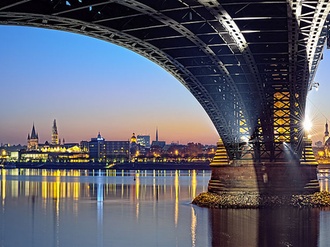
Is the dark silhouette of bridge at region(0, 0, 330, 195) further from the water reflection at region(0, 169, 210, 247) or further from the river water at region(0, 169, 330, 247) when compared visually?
the water reflection at region(0, 169, 210, 247)

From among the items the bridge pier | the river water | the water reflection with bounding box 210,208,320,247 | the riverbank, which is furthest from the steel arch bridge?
the river water

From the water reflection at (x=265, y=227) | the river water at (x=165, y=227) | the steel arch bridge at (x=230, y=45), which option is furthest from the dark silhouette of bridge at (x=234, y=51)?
the river water at (x=165, y=227)

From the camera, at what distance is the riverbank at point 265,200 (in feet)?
167

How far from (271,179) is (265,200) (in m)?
2.08

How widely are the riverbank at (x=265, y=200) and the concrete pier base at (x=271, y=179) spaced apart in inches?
21.9

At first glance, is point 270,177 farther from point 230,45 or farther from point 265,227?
point 230,45

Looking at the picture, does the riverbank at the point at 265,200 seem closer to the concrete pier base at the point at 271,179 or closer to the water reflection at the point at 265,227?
the concrete pier base at the point at 271,179

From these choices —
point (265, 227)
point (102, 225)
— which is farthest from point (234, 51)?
point (102, 225)

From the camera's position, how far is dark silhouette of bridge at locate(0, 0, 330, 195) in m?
34.2

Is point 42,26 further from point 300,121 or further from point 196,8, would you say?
point 300,121

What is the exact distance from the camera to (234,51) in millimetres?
42188

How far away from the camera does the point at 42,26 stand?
3866 cm

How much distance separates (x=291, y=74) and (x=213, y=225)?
42.4 ft

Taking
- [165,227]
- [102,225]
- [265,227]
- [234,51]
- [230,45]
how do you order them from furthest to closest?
[102,225] → [165,227] → [234,51] → [265,227] → [230,45]
